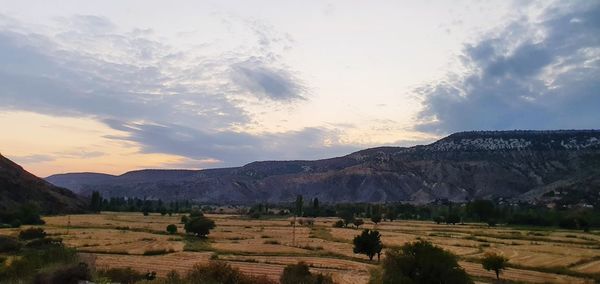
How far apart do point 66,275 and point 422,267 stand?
16160mm

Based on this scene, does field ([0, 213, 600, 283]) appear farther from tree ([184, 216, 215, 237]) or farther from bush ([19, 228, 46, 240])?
bush ([19, 228, 46, 240])

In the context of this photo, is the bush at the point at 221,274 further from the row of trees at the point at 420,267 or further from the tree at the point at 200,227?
the tree at the point at 200,227

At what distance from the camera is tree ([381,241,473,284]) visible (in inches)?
931

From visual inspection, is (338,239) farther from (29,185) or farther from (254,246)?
(29,185)

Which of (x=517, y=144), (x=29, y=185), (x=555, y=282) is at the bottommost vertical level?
(x=555, y=282)

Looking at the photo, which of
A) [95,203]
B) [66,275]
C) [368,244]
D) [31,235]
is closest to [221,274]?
[66,275]

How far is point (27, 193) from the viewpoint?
388ft

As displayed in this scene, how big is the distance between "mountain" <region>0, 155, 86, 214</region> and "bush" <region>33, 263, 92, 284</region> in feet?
292

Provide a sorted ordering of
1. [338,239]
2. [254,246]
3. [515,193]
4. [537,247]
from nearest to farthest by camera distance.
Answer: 1. [254,246]
2. [537,247]
3. [338,239]
4. [515,193]

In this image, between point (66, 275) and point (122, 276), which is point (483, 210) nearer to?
point (122, 276)

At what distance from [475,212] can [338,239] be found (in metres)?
61.8

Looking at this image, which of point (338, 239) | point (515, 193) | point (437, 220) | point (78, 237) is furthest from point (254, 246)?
point (515, 193)

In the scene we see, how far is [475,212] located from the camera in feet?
401

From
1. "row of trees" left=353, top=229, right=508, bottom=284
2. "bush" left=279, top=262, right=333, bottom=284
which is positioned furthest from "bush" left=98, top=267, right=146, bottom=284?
"row of trees" left=353, top=229, right=508, bottom=284
